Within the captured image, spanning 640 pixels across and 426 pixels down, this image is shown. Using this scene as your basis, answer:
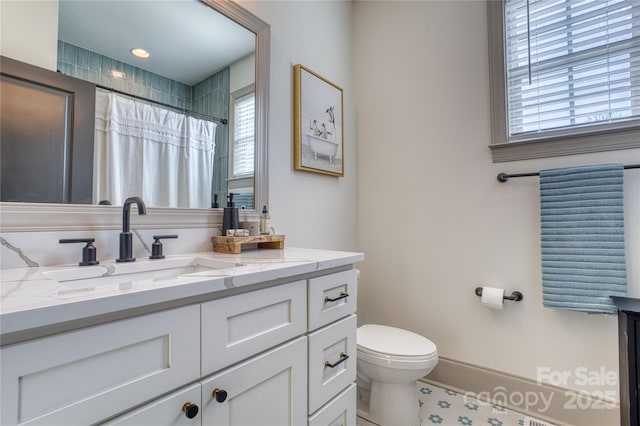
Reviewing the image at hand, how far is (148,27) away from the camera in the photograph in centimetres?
118

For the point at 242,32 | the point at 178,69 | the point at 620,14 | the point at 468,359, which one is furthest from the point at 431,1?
the point at 468,359

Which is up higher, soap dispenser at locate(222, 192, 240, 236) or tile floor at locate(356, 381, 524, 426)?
soap dispenser at locate(222, 192, 240, 236)

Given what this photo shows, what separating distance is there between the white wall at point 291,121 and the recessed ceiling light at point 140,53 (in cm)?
60

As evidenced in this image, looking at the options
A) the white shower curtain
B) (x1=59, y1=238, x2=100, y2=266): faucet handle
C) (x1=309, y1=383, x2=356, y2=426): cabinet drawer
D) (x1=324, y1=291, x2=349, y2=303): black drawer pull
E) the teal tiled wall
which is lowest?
(x1=309, y1=383, x2=356, y2=426): cabinet drawer

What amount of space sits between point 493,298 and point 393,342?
591 millimetres

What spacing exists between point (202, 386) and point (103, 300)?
0.29 m

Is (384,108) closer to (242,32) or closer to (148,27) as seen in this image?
(242,32)

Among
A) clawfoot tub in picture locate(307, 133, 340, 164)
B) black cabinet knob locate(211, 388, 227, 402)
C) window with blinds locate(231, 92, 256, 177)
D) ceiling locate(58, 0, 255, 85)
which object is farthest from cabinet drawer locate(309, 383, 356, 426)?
ceiling locate(58, 0, 255, 85)

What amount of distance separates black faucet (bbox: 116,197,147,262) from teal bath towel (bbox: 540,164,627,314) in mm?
1767

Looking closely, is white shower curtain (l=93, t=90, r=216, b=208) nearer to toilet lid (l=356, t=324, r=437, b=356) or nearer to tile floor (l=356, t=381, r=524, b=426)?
toilet lid (l=356, t=324, r=437, b=356)

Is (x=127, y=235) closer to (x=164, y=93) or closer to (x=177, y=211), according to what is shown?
(x=177, y=211)

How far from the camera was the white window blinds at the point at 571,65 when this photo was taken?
144 centimetres

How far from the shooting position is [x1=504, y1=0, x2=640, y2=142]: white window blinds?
144cm

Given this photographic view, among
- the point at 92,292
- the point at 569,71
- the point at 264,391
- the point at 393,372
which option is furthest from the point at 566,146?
the point at 92,292
